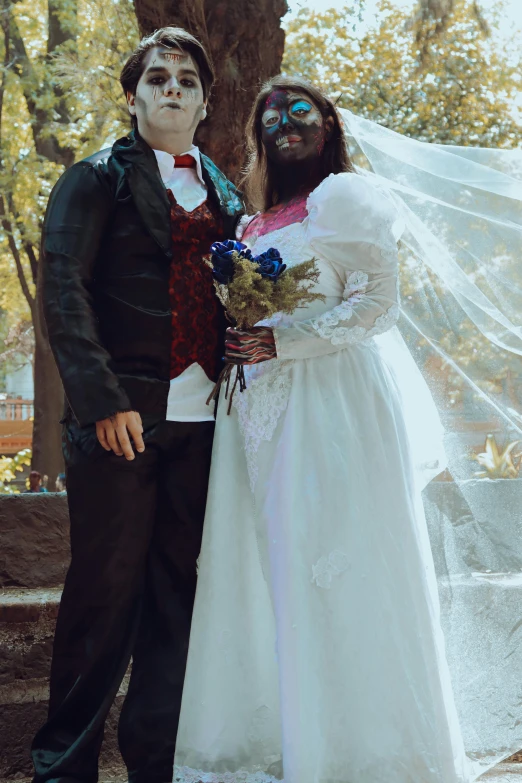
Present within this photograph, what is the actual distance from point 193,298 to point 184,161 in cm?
50

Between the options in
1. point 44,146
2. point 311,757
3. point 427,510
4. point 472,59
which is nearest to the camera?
point 311,757

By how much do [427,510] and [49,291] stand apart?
1.45 metres

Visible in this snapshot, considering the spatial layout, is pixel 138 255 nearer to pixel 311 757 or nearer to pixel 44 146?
pixel 311 757

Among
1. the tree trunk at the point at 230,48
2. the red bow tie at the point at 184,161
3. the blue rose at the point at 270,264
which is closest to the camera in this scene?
the blue rose at the point at 270,264

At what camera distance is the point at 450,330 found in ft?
10.8

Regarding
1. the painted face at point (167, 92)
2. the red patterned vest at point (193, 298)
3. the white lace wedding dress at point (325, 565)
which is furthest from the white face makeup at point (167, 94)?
the white lace wedding dress at point (325, 565)

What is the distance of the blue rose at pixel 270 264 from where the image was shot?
2.66 meters

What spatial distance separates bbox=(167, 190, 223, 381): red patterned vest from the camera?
113 inches

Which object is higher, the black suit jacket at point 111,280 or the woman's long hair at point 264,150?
the woman's long hair at point 264,150

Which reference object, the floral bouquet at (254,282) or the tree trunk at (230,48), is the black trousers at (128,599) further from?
the tree trunk at (230,48)

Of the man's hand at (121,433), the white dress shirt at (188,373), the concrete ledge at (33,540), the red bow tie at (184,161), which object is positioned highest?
the red bow tie at (184,161)

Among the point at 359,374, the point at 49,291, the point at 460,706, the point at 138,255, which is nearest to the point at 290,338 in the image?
the point at 359,374

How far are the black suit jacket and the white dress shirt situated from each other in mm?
47

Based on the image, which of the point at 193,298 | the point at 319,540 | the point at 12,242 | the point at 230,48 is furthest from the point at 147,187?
the point at 12,242
